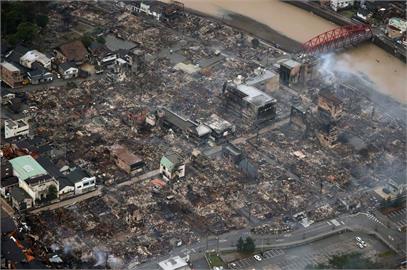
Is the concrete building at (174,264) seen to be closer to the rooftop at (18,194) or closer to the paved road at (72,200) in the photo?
the paved road at (72,200)

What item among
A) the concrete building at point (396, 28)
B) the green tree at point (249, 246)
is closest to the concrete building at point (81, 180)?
the green tree at point (249, 246)

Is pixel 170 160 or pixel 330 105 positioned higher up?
pixel 330 105

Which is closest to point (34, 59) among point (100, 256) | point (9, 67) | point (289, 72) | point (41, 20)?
point (9, 67)

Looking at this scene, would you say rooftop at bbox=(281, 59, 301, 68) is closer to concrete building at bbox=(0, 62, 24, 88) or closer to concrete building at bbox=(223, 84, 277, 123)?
concrete building at bbox=(223, 84, 277, 123)

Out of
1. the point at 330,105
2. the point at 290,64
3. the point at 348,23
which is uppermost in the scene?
the point at 330,105

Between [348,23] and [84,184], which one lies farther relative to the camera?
[348,23]

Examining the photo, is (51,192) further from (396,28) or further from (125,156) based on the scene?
(396,28)
